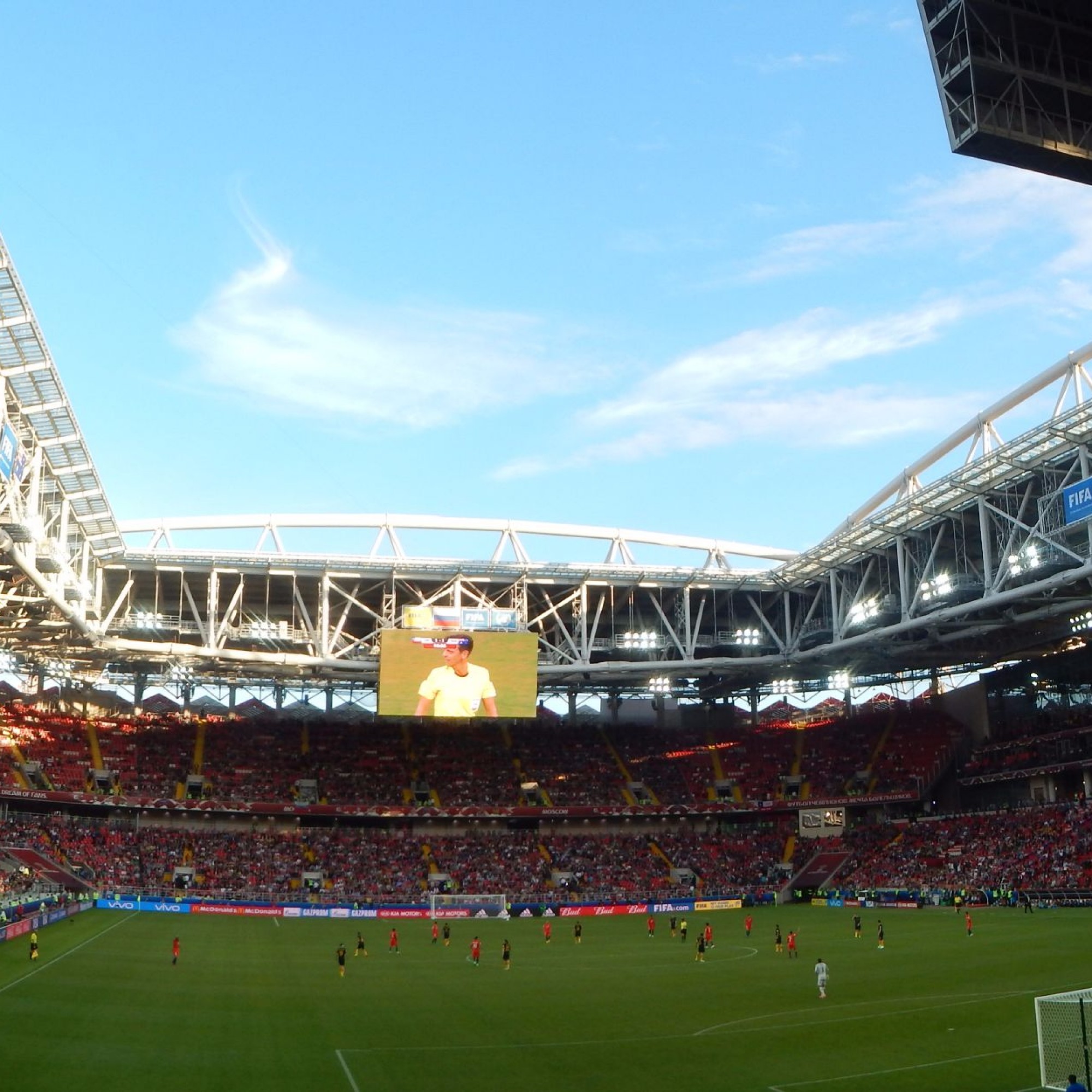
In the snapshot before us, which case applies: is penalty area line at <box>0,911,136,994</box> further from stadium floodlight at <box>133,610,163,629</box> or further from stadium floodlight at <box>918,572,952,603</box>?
stadium floodlight at <box>918,572,952,603</box>

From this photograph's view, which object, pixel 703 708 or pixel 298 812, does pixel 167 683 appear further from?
pixel 703 708

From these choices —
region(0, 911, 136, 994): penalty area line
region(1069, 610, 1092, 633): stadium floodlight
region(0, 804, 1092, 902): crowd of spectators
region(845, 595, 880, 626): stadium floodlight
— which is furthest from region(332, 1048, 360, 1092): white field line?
region(1069, 610, 1092, 633): stadium floodlight

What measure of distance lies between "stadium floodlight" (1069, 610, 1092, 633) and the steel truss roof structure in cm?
17

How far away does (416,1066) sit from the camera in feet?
80.2

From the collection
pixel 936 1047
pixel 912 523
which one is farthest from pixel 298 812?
pixel 936 1047

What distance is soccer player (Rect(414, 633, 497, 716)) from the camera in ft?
216

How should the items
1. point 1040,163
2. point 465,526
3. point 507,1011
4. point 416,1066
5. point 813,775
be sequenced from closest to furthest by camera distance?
1. point 1040,163
2. point 416,1066
3. point 507,1011
4. point 465,526
5. point 813,775

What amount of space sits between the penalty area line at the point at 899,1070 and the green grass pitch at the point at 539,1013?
0.22 feet

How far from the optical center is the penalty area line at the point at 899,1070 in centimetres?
2255

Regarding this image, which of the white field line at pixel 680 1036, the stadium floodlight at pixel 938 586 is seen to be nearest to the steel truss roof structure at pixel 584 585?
the stadium floodlight at pixel 938 586

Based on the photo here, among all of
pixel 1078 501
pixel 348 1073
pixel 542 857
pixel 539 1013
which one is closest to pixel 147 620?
pixel 542 857

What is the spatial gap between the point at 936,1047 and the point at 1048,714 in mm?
59601

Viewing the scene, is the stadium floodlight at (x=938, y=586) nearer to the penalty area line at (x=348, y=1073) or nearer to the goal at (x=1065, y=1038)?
the goal at (x=1065, y=1038)

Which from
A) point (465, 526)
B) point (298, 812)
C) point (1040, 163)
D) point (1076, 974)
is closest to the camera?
point (1040, 163)
